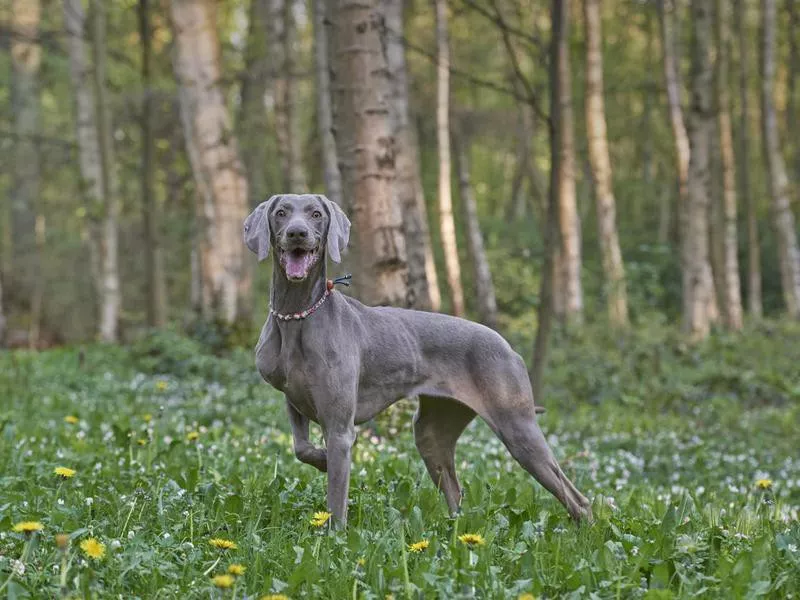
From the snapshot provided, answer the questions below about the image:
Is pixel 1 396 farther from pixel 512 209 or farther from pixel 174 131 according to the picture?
pixel 512 209

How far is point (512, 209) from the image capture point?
37.8 m

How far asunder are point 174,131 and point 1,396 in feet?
48.6

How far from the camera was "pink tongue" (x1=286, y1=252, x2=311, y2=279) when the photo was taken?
15.1 ft

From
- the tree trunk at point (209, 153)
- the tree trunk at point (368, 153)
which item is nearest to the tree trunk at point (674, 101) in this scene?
the tree trunk at point (209, 153)

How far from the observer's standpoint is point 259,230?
473 cm

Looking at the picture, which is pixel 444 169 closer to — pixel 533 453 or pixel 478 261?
pixel 478 261

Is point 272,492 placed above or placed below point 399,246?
below

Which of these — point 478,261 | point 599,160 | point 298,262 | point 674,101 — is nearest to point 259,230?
point 298,262

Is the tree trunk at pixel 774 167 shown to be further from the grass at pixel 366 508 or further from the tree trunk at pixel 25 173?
the tree trunk at pixel 25 173

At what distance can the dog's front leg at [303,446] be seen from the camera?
197 inches

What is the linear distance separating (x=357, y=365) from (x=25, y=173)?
23734 mm

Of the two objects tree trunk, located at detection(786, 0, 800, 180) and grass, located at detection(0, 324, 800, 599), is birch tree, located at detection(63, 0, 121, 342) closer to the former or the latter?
grass, located at detection(0, 324, 800, 599)

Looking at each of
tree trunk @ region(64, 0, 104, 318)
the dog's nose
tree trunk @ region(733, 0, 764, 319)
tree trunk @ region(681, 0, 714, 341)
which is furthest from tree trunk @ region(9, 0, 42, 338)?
the dog's nose

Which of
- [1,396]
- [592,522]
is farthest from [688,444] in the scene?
[1,396]
